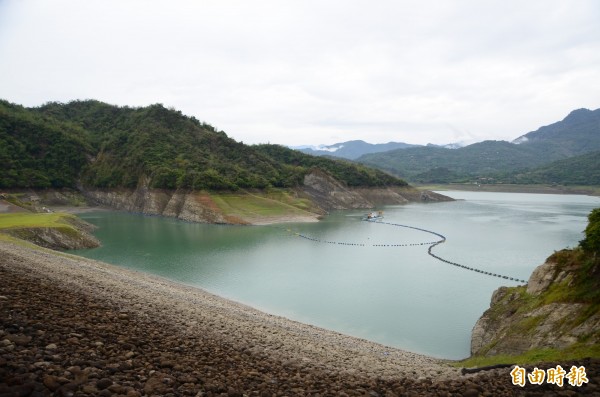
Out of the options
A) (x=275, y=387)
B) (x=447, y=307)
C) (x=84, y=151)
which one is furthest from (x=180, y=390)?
(x=84, y=151)

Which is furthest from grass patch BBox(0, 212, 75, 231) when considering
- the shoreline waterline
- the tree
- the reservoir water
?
the tree

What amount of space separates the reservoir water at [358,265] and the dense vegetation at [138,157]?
19644 mm

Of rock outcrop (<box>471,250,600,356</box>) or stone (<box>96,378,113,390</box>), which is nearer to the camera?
stone (<box>96,378,113,390</box>)

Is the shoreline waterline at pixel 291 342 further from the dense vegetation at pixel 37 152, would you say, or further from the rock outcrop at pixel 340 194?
the dense vegetation at pixel 37 152

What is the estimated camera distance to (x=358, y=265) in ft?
116

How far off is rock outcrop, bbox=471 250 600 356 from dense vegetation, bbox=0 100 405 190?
209 ft

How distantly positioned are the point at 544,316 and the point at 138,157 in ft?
289

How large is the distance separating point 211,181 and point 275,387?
70828 mm

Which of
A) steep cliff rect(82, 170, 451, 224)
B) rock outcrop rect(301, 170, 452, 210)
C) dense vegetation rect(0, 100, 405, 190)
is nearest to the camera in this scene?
steep cliff rect(82, 170, 451, 224)

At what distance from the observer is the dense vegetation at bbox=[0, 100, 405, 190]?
265ft

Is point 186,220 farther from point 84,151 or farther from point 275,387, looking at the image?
point 275,387

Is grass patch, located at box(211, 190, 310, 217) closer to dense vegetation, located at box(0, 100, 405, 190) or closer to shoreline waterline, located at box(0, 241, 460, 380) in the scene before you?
dense vegetation, located at box(0, 100, 405, 190)

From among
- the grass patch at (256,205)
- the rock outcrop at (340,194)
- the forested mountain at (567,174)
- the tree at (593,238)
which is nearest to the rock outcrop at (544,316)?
the tree at (593,238)

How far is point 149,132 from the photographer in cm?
9731
